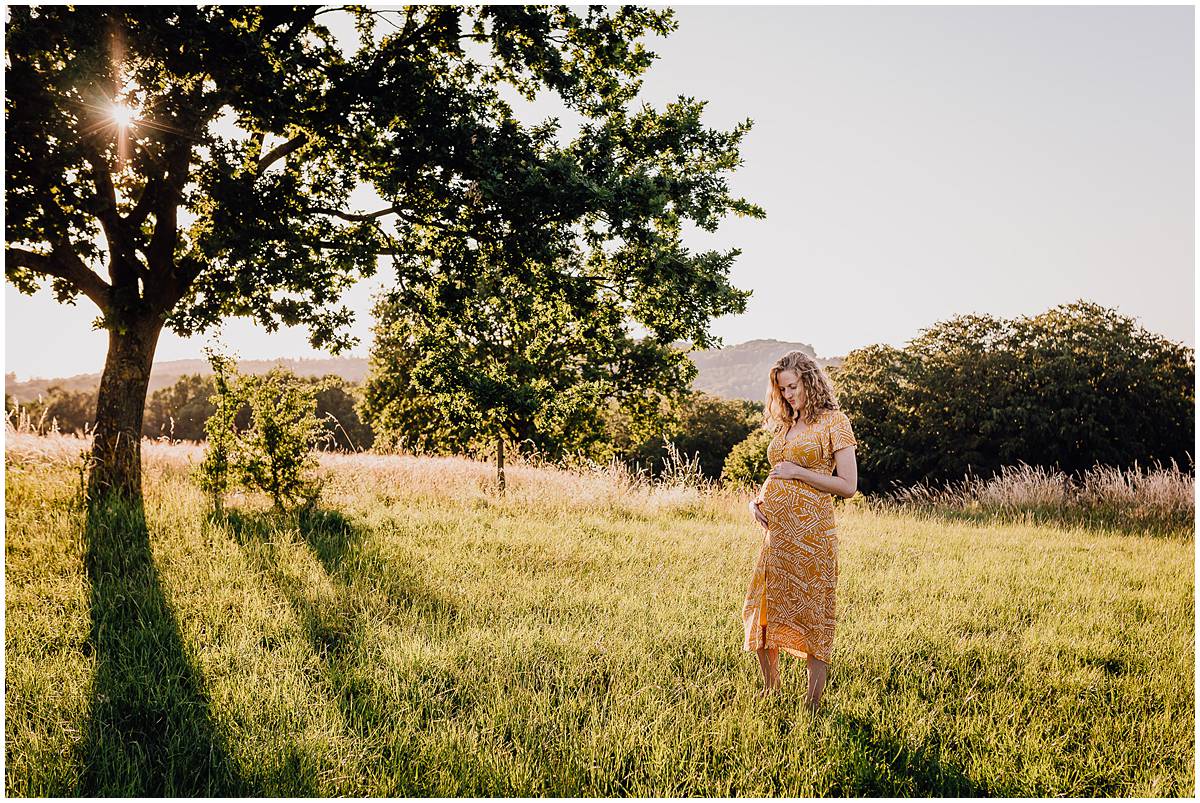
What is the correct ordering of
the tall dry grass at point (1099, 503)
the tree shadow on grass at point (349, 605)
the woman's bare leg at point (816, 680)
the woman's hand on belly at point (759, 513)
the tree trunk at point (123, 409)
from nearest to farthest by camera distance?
1. the tree shadow on grass at point (349, 605)
2. the woman's bare leg at point (816, 680)
3. the woman's hand on belly at point (759, 513)
4. the tree trunk at point (123, 409)
5. the tall dry grass at point (1099, 503)

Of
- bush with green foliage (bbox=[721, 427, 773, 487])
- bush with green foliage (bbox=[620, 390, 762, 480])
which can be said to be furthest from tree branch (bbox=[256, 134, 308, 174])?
bush with green foliage (bbox=[620, 390, 762, 480])

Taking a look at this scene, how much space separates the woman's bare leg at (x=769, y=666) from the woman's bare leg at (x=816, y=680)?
0.73ft

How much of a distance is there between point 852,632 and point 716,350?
4.70 metres

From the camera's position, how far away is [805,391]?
3.87 meters

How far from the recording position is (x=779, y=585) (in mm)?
3861

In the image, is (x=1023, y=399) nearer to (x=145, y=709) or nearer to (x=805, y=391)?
(x=805, y=391)

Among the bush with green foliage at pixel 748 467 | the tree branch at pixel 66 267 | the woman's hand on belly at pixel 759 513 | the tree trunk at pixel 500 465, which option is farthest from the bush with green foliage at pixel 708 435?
the woman's hand on belly at pixel 759 513

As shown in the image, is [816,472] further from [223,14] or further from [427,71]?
[223,14]

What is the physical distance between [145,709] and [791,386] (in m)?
4.40

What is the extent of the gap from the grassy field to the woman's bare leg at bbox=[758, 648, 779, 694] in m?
0.13

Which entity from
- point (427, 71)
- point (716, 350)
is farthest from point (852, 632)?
point (427, 71)

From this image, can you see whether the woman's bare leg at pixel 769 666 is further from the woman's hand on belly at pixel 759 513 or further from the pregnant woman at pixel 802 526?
the woman's hand on belly at pixel 759 513

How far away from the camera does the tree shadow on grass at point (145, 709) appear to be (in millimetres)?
2975

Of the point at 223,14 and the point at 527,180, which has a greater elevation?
the point at 223,14
